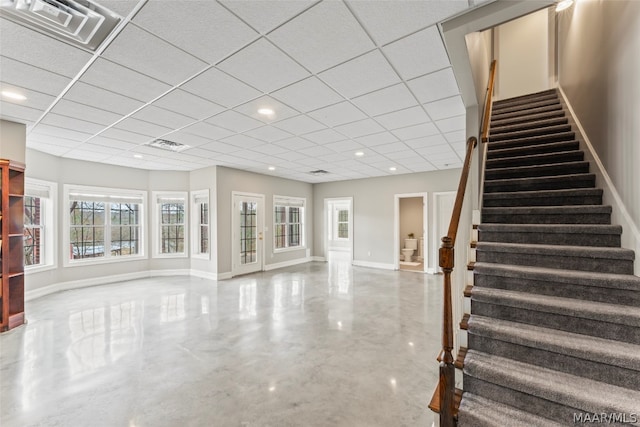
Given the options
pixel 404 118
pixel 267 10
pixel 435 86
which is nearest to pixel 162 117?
pixel 267 10

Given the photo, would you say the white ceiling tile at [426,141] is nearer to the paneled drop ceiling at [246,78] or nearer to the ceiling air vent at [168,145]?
the paneled drop ceiling at [246,78]

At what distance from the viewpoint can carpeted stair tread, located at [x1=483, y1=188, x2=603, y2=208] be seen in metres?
2.73

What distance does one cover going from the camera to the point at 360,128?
13.0ft

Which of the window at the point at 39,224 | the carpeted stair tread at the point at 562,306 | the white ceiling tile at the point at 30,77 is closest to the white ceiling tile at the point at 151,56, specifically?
the white ceiling tile at the point at 30,77

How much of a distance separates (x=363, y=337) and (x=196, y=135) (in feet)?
12.2

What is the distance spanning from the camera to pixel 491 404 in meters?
1.74

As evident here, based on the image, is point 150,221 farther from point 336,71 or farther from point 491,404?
point 491,404

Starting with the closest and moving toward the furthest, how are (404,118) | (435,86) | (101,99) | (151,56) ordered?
(151,56) → (435,86) → (101,99) → (404,118)

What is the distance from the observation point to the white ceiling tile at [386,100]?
9.29 ft

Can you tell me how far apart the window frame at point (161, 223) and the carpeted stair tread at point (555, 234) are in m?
6.67

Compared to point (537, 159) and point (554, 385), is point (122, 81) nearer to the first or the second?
point (554, 385)

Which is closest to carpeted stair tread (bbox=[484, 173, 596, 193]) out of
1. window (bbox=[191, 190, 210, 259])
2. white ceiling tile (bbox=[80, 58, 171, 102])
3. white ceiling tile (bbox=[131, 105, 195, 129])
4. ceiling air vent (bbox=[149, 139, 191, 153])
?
white ceiling tile (bbox=[80, 58, 171, 102])

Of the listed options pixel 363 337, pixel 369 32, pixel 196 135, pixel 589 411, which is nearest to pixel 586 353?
pixel 589 411

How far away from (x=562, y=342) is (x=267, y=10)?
2764 millimetres
